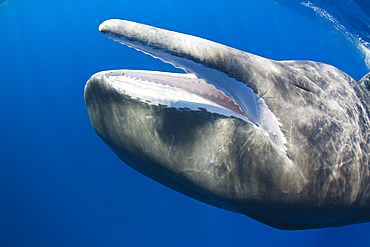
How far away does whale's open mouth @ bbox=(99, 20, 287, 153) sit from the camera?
43.8 inches

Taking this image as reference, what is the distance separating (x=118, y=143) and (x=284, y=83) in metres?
1.32

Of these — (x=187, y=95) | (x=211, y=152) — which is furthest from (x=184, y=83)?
(x=211, y=152)

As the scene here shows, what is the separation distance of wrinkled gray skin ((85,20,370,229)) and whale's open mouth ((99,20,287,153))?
0.03 ft

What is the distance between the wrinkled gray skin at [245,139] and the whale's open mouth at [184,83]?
0.03 ft

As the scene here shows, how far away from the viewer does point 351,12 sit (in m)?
13.6

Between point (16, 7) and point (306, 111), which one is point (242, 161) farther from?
point (16, 7)

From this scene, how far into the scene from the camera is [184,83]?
1743mm

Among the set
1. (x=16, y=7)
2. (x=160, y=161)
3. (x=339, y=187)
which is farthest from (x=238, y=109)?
(x=16, y=7)

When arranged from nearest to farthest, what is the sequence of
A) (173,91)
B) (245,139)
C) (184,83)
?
(245,139) < (173,91) < (184,83)

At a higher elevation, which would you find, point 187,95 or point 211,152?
point 187,95

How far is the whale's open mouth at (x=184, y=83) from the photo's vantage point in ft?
3.65

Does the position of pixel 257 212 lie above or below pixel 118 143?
above

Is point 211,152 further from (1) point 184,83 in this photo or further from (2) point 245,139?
(1) point 184,83

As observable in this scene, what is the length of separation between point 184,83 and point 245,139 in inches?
30.4
